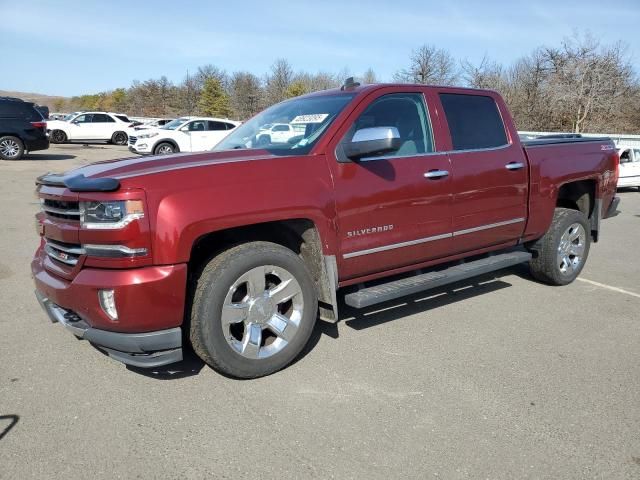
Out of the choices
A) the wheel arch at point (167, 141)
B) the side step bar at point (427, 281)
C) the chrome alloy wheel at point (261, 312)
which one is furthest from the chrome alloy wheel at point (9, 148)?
the side step bar at point (427, 281)

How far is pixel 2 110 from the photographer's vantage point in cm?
1658

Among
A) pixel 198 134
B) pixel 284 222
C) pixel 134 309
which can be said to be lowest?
pixel 134 309

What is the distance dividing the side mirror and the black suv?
660 inches

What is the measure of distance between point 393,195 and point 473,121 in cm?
140

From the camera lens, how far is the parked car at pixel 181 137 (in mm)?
19047

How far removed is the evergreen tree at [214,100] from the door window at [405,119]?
164ft

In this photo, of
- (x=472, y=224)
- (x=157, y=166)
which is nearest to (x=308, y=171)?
(x=157, y=166)

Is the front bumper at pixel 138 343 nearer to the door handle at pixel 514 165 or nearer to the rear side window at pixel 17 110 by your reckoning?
the door handle at pixel 514 165

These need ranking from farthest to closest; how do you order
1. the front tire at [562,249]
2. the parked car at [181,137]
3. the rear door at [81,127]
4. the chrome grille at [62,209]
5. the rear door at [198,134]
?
the rear door at [81,127] → the rear door at [198,134] → the parked car at [181,137] → the front tire at [562,249] → the chrome grille at [62,209]

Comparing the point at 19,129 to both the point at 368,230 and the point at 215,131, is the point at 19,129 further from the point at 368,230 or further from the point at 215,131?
the point at 368,230

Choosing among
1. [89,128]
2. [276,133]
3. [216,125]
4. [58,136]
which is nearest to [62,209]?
[276,133]

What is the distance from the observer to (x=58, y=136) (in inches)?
1051

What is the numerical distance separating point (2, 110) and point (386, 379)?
1764 centimetres

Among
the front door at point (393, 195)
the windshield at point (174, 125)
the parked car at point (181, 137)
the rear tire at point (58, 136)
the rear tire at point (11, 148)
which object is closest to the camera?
the front door at point (393, 195)
